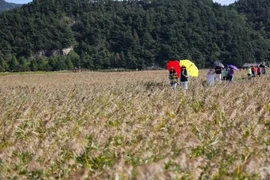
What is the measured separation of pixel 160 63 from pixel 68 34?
32.0 metres

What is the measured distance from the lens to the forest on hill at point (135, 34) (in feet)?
365

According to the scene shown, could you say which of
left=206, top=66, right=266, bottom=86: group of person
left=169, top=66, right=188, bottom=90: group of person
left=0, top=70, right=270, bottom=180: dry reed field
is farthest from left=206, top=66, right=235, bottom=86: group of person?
left=0, top=70, right=270, bottom=180: dry reed field

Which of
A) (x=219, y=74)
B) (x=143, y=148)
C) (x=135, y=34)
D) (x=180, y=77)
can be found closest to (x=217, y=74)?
(x=219, y=74)

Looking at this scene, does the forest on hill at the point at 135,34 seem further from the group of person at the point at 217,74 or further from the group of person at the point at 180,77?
the group of person at the point at 180,77

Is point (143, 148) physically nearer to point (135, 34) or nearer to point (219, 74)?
point (219, 74)

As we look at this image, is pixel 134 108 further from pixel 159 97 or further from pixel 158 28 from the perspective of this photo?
pixel 158 28

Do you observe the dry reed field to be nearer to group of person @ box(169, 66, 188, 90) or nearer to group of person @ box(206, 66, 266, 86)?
group of person @ box(169, 66, 188, 90)

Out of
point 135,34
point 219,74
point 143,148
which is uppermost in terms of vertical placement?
point 135,34

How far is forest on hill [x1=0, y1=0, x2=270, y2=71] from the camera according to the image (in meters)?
111

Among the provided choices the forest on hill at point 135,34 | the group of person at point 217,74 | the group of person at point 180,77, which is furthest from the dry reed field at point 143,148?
the forest on hill at point 135,34

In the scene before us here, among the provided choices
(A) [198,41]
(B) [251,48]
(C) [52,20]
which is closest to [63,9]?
(C) [52,20]

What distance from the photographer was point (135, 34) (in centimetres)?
12644

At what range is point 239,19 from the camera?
138 meters

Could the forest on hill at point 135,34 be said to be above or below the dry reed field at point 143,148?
above
